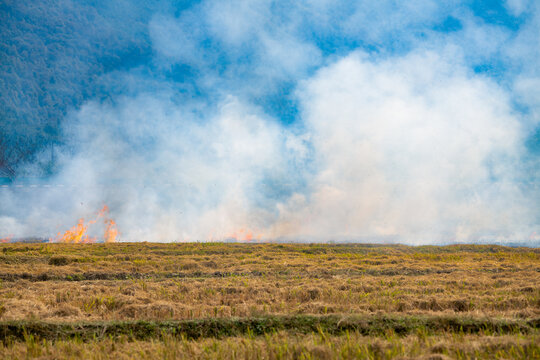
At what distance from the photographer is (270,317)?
6.76 metres

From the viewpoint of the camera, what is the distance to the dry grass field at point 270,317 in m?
5.21

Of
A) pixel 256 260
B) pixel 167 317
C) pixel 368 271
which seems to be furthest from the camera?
pixel 256 260

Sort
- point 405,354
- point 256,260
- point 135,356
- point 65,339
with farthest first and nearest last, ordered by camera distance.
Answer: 1. point 256,260
2. point 65,339
3. point 135,356
4. point 405,354

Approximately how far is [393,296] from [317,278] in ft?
11.7

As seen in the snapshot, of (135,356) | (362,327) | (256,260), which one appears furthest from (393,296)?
(256,260)

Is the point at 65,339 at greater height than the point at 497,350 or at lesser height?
lesser

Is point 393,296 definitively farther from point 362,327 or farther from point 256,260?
point 256,260

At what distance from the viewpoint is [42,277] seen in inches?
504

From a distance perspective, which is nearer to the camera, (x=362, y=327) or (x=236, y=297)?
(x=362, y=327)

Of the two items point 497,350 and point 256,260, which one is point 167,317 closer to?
point 497,350

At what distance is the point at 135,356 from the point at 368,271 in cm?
1061

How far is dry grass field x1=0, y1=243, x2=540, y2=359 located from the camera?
5.21 m

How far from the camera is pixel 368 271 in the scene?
46.3 feet

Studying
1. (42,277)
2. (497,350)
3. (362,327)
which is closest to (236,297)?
(362,327)
